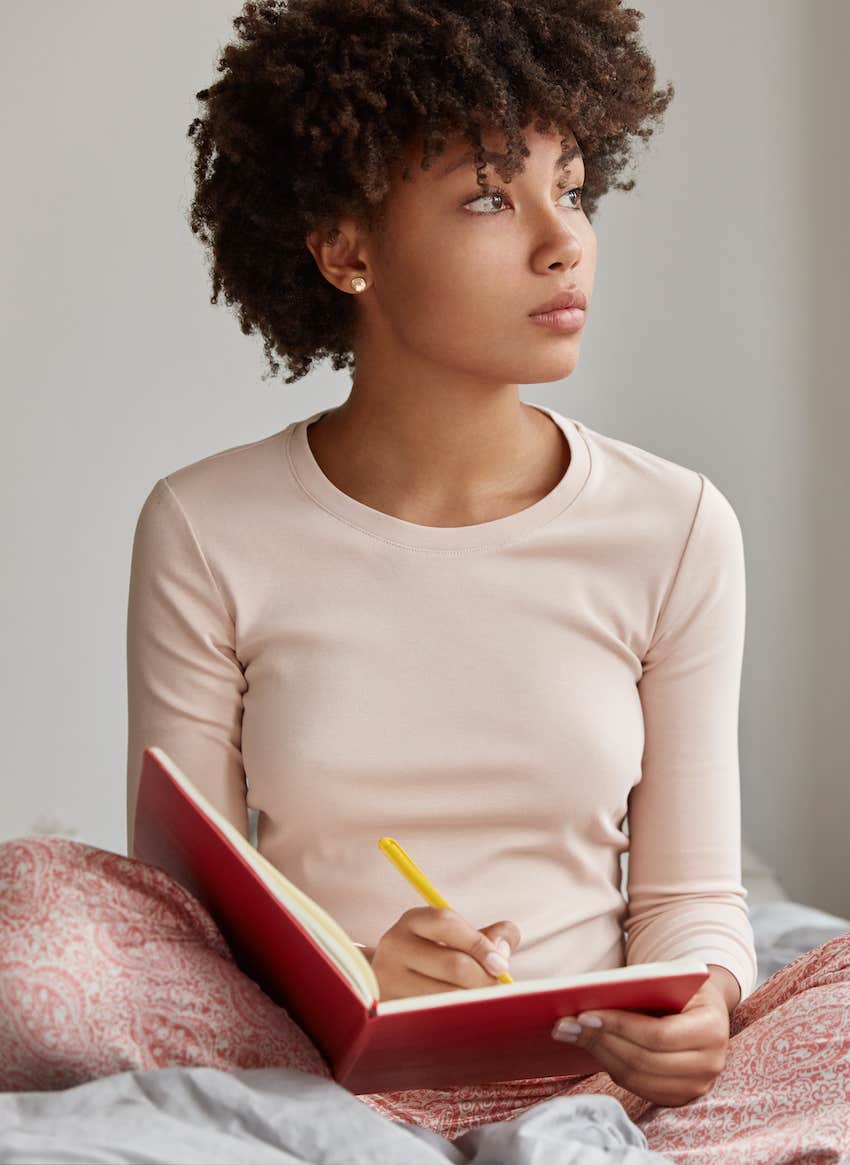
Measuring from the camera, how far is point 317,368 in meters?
2.20

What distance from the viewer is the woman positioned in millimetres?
1143

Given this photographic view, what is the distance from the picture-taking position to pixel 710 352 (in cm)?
243

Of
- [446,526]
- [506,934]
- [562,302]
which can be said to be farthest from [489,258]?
[506,934]

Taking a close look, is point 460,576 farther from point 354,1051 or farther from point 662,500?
point 354,1051

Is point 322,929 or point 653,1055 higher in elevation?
point 322,929

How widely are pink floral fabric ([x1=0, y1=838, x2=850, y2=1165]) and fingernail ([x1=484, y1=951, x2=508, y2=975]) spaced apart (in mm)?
122

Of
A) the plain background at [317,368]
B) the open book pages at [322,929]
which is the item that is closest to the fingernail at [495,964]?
the open book pages at [322,929]

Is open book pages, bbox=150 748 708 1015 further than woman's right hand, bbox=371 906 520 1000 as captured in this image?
No

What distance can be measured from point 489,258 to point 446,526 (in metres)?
0.22

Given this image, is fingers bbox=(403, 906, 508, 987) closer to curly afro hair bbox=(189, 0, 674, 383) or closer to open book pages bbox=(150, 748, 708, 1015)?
open book pages bbox=(150, 748, 708, 1015)

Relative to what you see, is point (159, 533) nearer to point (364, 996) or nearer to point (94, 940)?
point (94, 940)

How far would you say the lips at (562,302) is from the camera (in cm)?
114

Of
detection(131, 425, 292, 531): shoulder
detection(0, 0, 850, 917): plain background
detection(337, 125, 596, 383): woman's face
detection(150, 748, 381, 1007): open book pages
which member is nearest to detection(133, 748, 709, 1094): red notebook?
detection(150, 748, 381, 1007): open book pages

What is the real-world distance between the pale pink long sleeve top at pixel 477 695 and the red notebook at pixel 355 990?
173 millimetres
